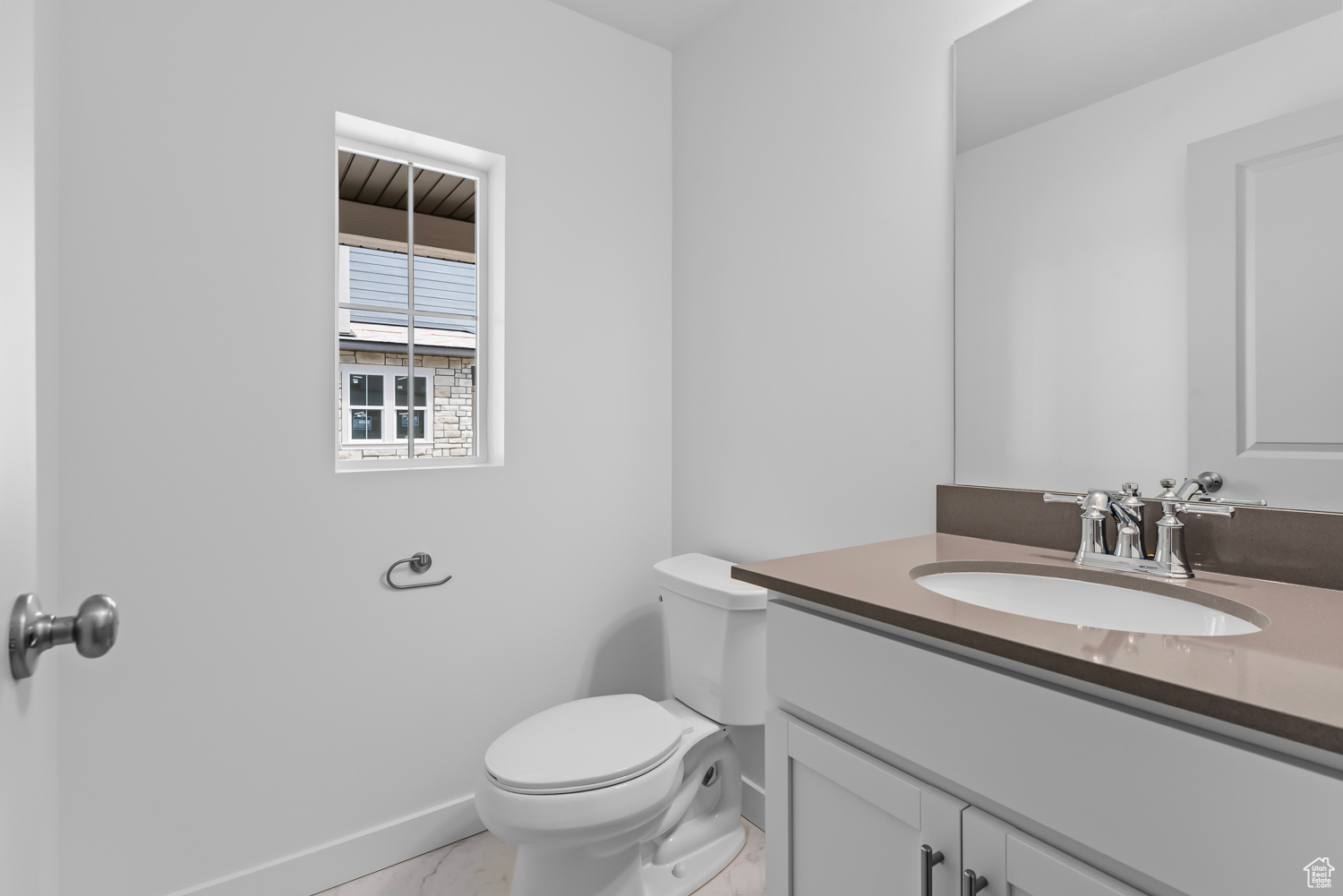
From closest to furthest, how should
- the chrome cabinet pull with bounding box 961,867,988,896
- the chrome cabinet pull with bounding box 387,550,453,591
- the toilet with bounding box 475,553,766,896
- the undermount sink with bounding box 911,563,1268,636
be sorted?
the chrome cabinet pull with bounding box 961,867,988,896, the undermount sink with bounding box 911,563,1268,636, the toilet with bounding box 475,553,766,896, the chrome cabinet pull with bounding box 387,550,453,591

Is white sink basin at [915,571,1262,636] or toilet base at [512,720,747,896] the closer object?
white sink basin at [915,571,1262,636]

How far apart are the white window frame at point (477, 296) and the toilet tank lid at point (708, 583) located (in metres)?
0.62

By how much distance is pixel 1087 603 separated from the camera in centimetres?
104

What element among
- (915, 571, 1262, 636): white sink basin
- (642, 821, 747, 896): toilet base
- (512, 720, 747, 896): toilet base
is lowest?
(642, 821, 747, 896): toilet base

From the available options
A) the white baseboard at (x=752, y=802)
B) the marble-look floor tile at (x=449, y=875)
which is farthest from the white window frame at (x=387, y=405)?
the white baseboard at (x=752, y=802)

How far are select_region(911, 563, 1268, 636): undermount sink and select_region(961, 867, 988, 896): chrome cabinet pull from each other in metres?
0.37

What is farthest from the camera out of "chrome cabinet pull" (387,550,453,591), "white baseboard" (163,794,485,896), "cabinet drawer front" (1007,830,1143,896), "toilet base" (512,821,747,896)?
"chrome cabinet pull" (387,550,453,591)

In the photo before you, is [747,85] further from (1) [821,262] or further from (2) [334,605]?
(2) [334,605]

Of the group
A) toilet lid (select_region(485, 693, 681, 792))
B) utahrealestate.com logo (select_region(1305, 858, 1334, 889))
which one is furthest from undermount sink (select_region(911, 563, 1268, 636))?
toilet lid (select_region(485, 693, 681, 792))

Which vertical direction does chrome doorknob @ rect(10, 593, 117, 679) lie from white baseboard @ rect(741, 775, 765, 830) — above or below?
above

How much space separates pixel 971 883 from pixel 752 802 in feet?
4.16

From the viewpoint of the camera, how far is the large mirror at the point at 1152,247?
3.19 feet

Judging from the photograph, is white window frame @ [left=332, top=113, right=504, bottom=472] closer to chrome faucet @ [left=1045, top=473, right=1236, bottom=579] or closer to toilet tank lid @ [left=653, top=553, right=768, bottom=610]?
toilet tank lid @ [left=653, top=553, right=768, bottom=610]

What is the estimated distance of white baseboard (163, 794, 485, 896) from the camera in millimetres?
1574
